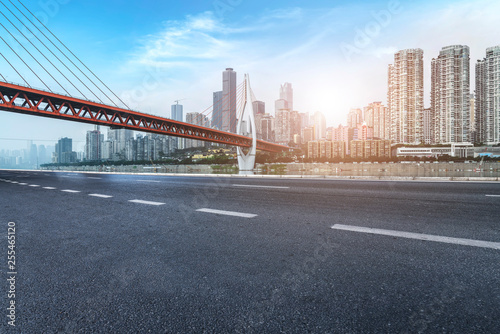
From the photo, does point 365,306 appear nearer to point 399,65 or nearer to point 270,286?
point 270,286

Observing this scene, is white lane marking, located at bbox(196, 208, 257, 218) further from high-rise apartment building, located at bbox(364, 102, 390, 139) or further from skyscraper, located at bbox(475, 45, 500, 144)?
high-rise apartment building, located at bbox(364, 102, 390, 139)

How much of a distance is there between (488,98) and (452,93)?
17655mm

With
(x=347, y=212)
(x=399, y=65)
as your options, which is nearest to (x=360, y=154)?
(x=399, y=65)

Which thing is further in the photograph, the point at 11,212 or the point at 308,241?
the point at 11,212

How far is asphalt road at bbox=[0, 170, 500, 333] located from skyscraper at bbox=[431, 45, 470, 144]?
178513 mm

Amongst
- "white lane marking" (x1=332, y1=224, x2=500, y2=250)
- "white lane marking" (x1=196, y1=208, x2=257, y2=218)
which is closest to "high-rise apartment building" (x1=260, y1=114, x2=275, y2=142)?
"white lane marking" (x1=196, y1=208, x2=257, y2=218)

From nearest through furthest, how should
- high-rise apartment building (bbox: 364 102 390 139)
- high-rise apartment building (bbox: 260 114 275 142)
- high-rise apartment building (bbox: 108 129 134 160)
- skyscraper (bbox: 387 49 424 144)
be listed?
high-rise apartment building (bbox: 108 129 134 160), skyscraper (bbox: 387 49 424 144), high-rise apartment building (bbox: 364 102 390 139), high-rise apartment building (bbox: 260 114 275 142)

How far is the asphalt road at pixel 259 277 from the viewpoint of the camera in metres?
1.56

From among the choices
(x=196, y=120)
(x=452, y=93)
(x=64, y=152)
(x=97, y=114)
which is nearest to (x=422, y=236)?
(x=97, y=114)

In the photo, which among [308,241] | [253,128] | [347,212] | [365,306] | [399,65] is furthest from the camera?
[399,65]

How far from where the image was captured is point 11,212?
589 cm

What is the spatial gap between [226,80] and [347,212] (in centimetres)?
19496

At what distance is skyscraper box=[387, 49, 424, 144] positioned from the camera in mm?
152000

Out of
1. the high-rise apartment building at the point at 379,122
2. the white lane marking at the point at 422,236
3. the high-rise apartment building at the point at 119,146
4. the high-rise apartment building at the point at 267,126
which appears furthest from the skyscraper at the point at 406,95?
the white lane marking at the point at 422,236
